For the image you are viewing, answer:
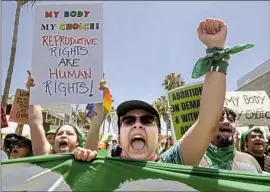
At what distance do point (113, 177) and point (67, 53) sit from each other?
1.55 m

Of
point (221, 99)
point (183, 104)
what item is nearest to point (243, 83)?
point (183, 104)

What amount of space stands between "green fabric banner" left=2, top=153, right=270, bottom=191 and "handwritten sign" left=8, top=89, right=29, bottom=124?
2516 millimetres

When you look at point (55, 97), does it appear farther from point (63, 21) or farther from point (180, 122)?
point (180, 122)

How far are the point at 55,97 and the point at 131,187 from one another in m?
1.35

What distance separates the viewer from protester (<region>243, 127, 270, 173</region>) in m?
4.79

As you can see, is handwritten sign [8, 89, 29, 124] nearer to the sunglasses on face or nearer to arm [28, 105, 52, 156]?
arm [28, 105, 52, 156]

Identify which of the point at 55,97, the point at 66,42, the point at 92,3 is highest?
the point at 92,3

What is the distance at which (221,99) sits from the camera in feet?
7.90

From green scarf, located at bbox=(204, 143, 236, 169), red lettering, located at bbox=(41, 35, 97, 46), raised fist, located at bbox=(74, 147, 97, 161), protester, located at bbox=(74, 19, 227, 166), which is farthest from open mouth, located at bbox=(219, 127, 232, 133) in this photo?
raised fist, located at bbox=(74, 147, 97, 161)

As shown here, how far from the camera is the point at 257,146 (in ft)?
15.8

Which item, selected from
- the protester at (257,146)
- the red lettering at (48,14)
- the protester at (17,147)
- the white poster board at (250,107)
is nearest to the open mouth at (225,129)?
the protester at (257,146)

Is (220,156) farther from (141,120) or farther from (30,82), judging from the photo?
(30,82)

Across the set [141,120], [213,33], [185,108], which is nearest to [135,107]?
[141,120]

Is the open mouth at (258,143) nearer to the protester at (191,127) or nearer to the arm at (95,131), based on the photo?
the arm at (95,131)
